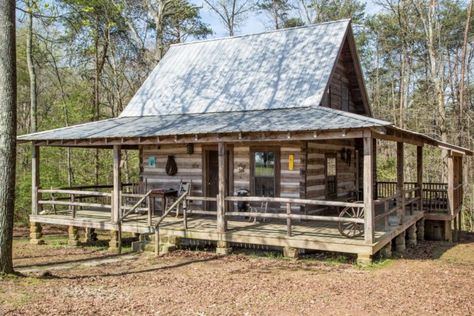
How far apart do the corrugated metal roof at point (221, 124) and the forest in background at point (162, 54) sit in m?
6.80

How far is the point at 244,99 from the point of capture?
51.2 feet

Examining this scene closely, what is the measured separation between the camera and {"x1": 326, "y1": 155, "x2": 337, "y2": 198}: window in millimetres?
15406

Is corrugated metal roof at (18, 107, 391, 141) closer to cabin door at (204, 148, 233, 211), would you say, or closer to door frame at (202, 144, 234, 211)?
door frame at (202, 144, 234, 211)

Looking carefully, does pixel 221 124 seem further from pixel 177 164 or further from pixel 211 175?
pixel 177 164

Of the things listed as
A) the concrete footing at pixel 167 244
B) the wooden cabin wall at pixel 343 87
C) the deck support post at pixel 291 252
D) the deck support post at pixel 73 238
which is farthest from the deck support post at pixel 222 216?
the deck support post at pixel 73 238

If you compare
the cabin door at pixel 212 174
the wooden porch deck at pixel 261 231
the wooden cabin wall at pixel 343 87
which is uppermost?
the wooden cabin wall at pixel 343 87

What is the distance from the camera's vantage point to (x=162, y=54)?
30.2 metres

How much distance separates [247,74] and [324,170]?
467 centimetres

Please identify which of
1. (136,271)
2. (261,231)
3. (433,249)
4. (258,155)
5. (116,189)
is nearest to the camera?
A: (136,271)

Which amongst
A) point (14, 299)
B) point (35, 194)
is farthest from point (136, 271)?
point (35, 194)

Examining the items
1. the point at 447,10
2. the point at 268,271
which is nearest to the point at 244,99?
the point at 268,271

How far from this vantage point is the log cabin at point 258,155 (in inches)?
452

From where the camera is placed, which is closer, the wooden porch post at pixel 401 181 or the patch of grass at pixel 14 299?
the patch of grass at pixel 14 299

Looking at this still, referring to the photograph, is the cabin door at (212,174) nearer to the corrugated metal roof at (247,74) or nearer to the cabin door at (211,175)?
the cabin door at (211,175)
